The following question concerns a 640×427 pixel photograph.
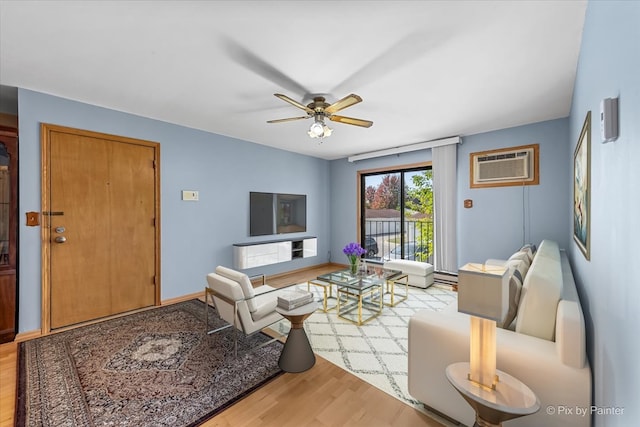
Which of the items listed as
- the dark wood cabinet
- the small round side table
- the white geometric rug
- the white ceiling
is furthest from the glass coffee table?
the dark wood cabinet

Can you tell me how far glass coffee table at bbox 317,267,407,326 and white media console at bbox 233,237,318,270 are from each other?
4.65 feet

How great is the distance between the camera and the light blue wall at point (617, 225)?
2.39 ft

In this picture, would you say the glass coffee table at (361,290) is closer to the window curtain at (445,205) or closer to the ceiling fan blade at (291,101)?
the window curtain at (445,205)

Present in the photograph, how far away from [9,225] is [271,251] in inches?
118

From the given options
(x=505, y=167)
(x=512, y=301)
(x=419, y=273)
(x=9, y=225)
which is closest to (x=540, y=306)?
(x=512, y=301)

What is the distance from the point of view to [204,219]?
3904 mm

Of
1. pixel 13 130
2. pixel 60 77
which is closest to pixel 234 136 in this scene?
pixel 60 77

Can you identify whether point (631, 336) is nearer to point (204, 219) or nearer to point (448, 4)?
point (448, 4)

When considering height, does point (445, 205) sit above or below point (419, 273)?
above

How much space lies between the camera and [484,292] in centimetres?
120

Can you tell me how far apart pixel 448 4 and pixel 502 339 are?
6.25 feet

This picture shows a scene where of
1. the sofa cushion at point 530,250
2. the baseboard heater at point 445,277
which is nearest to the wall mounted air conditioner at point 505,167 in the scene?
the sofa cushion at point 530,250

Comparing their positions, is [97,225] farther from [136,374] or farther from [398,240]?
[398,240]

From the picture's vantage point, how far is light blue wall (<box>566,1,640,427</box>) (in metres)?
0.73
